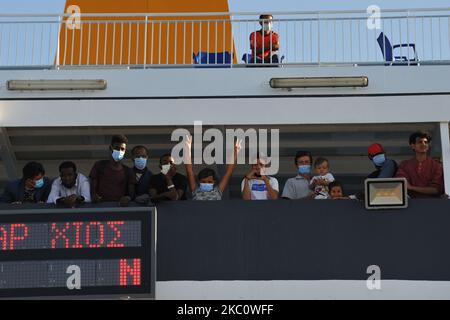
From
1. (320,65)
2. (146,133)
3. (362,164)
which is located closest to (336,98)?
(320,65)

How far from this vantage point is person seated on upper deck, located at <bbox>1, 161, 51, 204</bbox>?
9.62m

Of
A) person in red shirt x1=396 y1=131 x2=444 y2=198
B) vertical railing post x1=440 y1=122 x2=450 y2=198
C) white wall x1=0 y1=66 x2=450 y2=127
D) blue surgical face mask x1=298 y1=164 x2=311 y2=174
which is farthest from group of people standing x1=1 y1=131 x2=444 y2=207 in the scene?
white wall x1=0 y1=66 x2=450 y2=127

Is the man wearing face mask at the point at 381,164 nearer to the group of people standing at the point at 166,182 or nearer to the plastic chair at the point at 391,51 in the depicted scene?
the group of people standing at the point at 166,182

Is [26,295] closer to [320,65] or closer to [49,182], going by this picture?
[49,182]

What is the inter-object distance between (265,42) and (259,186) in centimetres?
221

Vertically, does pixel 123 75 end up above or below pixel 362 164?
above

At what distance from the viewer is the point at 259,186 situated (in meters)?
9.81

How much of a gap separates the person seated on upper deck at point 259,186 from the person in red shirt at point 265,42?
1793mm

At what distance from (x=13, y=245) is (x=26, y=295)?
0.47 meters

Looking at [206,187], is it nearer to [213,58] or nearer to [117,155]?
[117,155]

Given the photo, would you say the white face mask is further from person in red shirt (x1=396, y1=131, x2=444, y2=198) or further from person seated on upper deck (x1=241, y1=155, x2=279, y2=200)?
person in red shirt (x1=396, y1=131, x2=444, y2=198)

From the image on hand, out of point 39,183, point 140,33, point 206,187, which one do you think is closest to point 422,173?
point 206,187

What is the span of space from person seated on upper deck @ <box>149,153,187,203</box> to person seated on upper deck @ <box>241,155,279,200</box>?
62 centimetres

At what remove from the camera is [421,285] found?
907 centimetres
